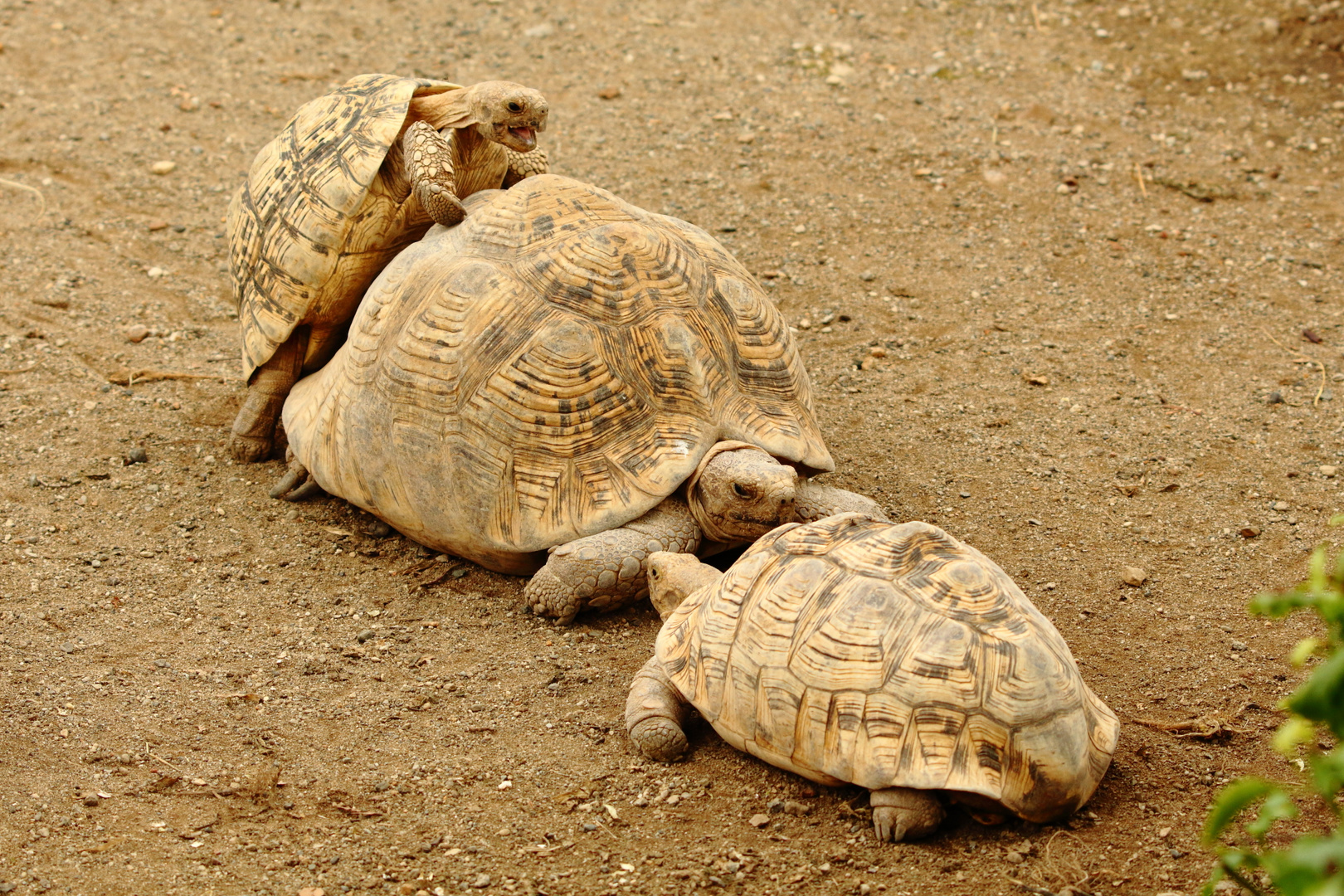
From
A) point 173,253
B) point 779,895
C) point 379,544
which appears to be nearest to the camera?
point 779,895

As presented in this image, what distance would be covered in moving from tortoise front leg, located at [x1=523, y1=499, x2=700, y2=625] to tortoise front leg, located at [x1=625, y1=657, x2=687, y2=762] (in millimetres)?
543

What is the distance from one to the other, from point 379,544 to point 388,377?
731 mm

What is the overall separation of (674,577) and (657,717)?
0.53 meters

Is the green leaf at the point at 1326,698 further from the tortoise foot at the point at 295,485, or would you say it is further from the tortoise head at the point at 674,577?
the tortoise foot at the point at 295,485

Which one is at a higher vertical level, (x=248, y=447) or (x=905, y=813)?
(x=905, y=813)

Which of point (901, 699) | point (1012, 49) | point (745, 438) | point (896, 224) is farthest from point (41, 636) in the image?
point (1012, 49)

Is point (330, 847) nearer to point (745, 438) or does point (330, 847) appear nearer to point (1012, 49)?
point (745, 438)

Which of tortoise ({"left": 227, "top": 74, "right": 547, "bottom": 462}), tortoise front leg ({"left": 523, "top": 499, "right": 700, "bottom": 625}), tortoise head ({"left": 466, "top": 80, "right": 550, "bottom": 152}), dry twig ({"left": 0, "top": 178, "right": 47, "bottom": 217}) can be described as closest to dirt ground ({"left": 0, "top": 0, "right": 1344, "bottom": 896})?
dry twig ({"left": 0, "top": 178, "right": 47, "bottom": 217})

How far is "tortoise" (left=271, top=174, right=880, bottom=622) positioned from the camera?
416cm

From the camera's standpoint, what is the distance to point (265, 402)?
17.2 ft

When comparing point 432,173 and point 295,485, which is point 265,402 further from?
point 432,173

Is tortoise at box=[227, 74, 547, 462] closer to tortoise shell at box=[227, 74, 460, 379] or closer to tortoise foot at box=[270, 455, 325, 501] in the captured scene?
tortoise shell at box=[227, 74, 460, 379]

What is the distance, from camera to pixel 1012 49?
30.2ft

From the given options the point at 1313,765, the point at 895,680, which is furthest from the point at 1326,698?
the point at 895,680
